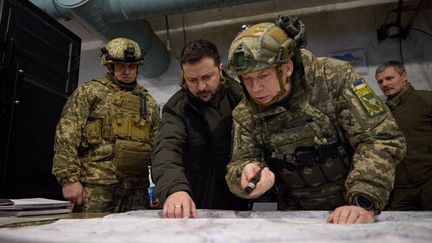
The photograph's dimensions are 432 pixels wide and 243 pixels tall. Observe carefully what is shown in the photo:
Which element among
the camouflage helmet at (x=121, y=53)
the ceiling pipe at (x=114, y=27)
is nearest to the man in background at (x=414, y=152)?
the camouflage helmet at (x=121, y=53)

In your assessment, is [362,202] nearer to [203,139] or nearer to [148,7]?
[203,139]

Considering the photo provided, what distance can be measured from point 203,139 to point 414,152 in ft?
4.59

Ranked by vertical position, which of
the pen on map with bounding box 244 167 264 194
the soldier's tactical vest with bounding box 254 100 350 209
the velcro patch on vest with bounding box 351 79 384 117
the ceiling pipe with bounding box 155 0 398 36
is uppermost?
the ceiling pipe with bounding box 155 0 398 36

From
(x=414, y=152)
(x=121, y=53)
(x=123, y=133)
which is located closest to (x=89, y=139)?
(x=123, y=133)

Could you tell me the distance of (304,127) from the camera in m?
1.12

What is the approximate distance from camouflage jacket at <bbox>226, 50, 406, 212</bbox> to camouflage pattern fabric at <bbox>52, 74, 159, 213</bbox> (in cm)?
84

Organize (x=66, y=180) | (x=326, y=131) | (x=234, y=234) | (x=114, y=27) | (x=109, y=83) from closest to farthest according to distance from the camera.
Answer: (x=234, y=234), (x=326, y=131), (x=66, y=180), (x=109, y=83), (x=114, y=27)


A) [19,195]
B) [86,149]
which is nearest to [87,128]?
[86,149]

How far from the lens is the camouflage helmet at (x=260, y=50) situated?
3.32 feet

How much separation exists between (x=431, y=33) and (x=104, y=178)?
280 centimetres

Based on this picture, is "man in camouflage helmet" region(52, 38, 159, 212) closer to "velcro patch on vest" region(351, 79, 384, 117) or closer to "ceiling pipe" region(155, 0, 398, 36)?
"velcro patch on vest" region(351, 79, 384, 117)

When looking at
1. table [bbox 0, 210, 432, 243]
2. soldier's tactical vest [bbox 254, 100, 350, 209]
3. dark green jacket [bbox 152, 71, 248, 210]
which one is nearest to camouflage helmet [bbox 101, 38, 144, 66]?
dark green jacket [bbox 152, 71, 248, 210]

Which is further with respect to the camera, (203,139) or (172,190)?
(203,139)

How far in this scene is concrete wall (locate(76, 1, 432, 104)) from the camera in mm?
2867
